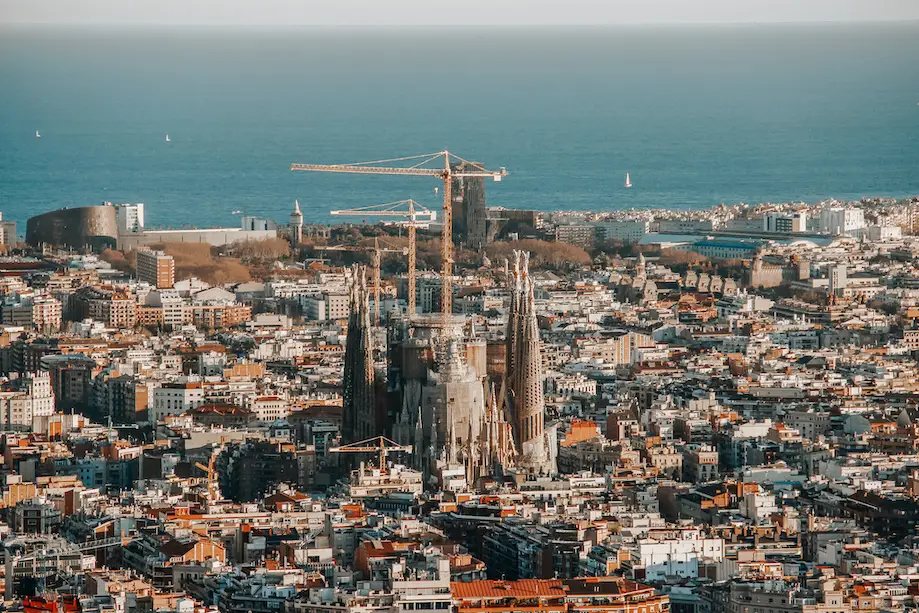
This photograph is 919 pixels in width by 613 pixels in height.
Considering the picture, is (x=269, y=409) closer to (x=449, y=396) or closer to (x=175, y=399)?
(x=175, y=399)

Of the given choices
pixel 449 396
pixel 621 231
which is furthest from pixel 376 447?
pixel 621 231

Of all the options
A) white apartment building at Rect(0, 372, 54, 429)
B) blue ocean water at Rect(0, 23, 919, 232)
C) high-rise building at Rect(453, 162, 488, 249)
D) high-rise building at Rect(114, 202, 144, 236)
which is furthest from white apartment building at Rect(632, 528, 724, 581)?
blue ocean water at Rect(0, 23, 919, 232)

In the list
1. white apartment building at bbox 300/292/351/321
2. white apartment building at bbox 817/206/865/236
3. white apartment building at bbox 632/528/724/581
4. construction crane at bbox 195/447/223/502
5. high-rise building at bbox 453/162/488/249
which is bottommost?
white apartment building at bbox 632/528/724/581

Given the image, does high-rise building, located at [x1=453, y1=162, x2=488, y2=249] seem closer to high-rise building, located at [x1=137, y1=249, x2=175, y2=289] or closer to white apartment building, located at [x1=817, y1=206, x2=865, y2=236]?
high-rise building, located at [x1=137, y1=249, x2=175, y2=289]

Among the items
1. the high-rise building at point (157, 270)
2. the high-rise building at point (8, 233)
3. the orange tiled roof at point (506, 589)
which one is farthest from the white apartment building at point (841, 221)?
the orange tiled roof at point (506, 589)

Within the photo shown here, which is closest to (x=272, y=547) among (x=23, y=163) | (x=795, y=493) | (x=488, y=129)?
(x=795, y=493)

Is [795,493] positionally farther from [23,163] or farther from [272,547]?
[23,163]
